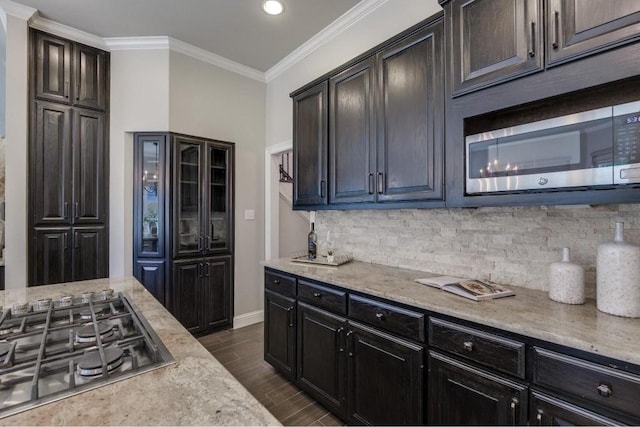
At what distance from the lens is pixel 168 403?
0.66 meters

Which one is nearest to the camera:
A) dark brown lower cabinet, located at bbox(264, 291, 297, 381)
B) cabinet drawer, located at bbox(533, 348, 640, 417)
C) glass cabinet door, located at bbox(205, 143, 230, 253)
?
cabinet drawer, located at bbox(533, 348, 640, 417)

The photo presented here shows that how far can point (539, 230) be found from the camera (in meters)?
1.65

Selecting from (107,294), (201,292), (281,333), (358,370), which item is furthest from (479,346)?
(201,292)

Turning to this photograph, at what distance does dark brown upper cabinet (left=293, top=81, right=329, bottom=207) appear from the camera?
2.52m

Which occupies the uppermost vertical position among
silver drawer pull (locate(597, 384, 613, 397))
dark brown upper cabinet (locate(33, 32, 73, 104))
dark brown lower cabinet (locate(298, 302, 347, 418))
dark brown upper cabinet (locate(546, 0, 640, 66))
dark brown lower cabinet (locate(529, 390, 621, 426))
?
dark brown upper cabinet (locate(33, 32, 73, 104))

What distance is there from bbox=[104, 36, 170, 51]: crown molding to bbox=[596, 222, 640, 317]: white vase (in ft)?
12.9

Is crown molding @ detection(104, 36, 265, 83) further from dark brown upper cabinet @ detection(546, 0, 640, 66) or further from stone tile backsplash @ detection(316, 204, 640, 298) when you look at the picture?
dark brown upper cabinet @ detection(546, 0, 640, 66)

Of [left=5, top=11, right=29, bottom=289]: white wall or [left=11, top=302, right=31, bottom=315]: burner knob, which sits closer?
[left=11, top=302, right=31, bottom=315]: burner knob

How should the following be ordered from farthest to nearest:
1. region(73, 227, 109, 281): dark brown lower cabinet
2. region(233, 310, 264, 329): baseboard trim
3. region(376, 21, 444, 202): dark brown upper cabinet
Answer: region(233, 310, 264, 329): baseboard trim
region(73, 227, 109, 281): dark brown lower cabinet
region(376, 21, 444, 202): dark brown upper cabinet

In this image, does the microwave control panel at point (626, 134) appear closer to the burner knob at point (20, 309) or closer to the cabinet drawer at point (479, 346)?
the cabinet drawer at point (479, 346)

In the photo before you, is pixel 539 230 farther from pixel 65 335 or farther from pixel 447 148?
pixel 65 335

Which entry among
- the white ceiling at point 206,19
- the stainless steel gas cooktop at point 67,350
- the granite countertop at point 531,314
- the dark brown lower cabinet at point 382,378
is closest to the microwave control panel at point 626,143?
the granite countertop at point 531,314

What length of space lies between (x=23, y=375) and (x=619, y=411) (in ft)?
5.68

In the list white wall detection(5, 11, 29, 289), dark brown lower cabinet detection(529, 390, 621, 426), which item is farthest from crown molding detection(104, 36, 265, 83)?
dark brown lower cabinet detection(529, 390, 621, 426)
